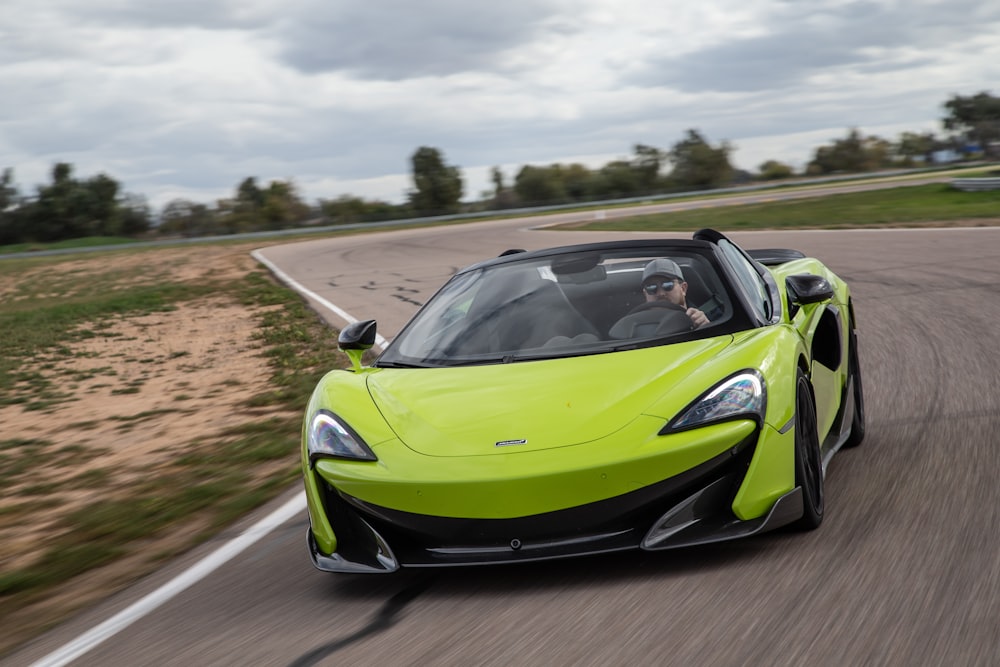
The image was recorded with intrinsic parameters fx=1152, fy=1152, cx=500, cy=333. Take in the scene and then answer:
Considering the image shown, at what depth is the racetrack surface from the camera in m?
3.24

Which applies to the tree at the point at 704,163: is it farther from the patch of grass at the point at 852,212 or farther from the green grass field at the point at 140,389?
the green grass field at the point at 140,389

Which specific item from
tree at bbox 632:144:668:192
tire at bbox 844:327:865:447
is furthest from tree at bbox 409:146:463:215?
tire at bbox 844:327:865:447

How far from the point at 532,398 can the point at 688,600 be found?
0.95m

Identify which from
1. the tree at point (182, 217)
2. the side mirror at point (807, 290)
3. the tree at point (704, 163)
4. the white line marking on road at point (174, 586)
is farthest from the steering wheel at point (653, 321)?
the tree at point (704, 163)

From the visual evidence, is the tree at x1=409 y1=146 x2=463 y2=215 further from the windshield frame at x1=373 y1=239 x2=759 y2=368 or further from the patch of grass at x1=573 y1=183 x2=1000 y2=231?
the windshield frame at x1=373 y1=239 x2=759 y2=368

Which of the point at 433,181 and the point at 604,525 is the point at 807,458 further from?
the point at 433,181

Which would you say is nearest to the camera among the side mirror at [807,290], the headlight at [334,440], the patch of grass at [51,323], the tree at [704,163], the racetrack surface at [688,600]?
the racetrack surface at [688,600]

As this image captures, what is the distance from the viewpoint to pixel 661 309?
199 inches

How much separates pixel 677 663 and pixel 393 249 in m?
31.1

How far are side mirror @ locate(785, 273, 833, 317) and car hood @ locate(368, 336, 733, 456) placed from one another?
673 mm

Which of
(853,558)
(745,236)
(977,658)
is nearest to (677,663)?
(977,658)

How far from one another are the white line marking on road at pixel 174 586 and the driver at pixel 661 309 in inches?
74.5

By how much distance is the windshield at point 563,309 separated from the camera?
4871mm

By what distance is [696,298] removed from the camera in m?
5.23
